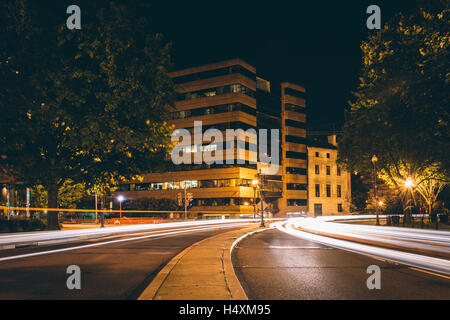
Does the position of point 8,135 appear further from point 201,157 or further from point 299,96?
point 299,96

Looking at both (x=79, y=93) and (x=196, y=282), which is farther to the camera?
(x=79, y=93)

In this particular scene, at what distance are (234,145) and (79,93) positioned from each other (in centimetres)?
5170

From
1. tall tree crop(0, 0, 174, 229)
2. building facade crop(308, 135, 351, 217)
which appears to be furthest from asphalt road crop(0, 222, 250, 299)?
building facade crop(308, 135, 351, 217)

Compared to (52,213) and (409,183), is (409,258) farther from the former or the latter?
(409,183)

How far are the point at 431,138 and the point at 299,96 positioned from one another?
69.8 metres

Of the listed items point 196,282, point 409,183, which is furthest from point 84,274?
point 409,183

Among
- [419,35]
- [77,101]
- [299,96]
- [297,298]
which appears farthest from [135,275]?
[299,96]

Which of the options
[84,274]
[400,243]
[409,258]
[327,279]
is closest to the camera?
[327,279]

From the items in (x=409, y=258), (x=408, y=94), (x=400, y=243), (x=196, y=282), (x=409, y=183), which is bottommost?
(x=400, y=243)

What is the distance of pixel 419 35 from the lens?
2458 cm

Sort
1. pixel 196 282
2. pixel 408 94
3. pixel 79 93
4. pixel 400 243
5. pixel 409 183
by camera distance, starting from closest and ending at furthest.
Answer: pixel 196 282 < pixel 400 243 < pixel 408 94 < pixel 79 93 < pixel 409 183

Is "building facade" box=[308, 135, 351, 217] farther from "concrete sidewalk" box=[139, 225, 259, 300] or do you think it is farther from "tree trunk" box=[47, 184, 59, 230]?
"concrete sidewalk" box=[139, 225, 259, 300]

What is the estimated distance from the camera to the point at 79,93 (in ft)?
67.2

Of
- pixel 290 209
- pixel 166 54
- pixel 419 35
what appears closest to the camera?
pixel 166 54
